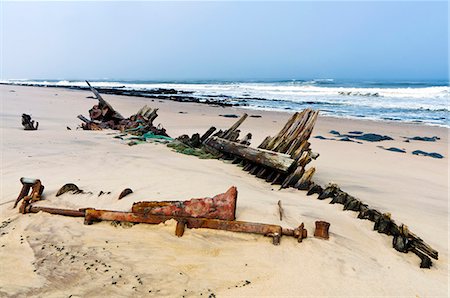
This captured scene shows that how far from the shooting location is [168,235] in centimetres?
324

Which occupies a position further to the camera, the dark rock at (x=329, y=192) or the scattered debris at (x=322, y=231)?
the dark rock at (x=329, y=192)

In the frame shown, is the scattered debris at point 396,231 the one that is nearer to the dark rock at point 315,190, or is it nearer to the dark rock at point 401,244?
the dark rock at point 401,244

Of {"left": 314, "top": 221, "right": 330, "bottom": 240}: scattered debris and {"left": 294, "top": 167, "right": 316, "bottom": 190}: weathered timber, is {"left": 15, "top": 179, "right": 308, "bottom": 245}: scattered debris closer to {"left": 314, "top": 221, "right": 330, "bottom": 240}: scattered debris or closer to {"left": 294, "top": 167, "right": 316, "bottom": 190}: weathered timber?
{"left": 314, "top": 221, "right": 330, "bottom": 240}: scattered debris

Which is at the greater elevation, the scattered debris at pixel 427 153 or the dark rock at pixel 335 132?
the dark rock at pixel 335 132

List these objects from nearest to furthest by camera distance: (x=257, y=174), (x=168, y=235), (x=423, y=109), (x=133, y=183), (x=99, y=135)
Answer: (x=168, y=235) → (x=133, y=183) → (x=257, y=174) → (x=99, y=135) → (x=423, y=109)

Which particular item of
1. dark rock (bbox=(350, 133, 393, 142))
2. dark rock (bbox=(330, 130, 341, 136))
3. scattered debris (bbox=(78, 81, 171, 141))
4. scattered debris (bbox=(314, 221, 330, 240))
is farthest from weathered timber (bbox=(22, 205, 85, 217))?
dark rock (bbox=(330, 130, 341, 136))

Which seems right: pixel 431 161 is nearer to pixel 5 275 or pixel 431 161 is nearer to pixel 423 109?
pixel 5 275

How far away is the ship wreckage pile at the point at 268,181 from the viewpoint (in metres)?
3.33

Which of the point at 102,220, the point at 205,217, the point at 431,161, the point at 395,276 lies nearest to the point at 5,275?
the point at 102,220

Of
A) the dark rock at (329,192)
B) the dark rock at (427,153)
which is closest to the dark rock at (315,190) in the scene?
the dark rock at (329,192)

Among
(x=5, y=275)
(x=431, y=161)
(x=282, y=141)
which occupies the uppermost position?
(x=282, y=141)

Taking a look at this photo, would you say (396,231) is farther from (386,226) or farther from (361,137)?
(361,137)

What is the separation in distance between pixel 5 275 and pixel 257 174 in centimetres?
401

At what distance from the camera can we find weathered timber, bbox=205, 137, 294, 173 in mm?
5452
